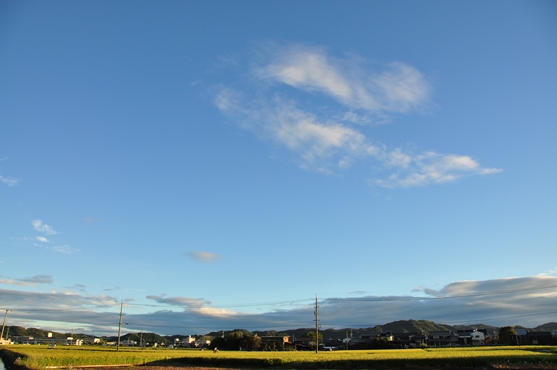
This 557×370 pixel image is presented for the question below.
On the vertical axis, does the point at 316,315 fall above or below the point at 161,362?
above

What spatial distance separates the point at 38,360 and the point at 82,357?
984 cm

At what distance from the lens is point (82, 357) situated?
6138 cm

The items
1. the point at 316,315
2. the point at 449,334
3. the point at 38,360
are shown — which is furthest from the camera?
the point at 449,334

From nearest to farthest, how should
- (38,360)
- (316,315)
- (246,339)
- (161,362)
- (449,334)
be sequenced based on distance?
(38,360)
(161,362)
(316,315)
(246,339)
(449,334)

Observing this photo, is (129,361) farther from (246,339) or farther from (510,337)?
(510,337)

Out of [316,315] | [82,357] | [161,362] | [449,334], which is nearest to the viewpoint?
[82,357]

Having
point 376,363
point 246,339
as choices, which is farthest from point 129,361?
point 246,339

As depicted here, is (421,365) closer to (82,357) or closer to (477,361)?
(477,361)

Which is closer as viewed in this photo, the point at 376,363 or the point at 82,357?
the point at 376,363

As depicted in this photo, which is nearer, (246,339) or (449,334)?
(246,339)

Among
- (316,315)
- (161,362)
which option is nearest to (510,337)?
(316,315)

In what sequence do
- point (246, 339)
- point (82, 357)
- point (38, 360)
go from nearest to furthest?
point (38, 360)
point (82, 357)
point (246, 339)

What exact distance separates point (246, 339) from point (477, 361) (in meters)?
93.9

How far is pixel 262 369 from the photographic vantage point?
2142 inches
